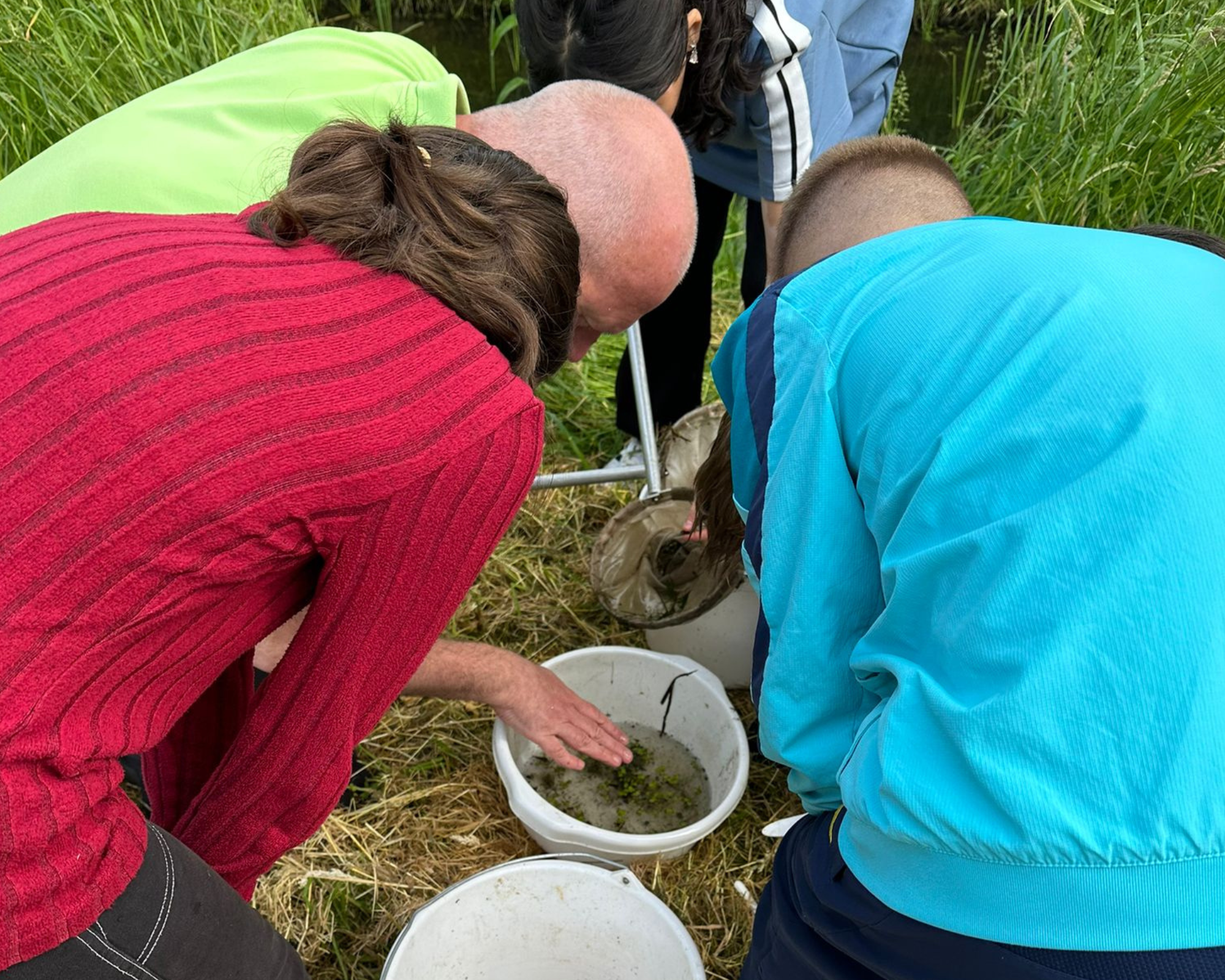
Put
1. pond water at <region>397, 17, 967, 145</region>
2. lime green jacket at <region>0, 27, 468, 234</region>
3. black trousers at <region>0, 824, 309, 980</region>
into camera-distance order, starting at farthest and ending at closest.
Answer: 1. pond water at <region>397, 17, 967, 145</region>
2. lime green jacket at <region>0, 27, 468, 234</region>
3. black trousers at <region>0, 824, 309, 980</region>

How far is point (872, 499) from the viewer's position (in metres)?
0.97

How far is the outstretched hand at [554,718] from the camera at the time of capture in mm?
1623

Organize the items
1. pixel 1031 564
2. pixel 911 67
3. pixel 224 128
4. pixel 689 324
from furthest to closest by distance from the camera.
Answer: pixel 911 67 → pixel 689 324 → pixel 224 128 → pixel 1031 564

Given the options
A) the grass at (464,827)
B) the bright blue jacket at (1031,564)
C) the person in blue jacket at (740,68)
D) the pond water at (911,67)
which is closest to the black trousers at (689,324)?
the person in blue jacket at (740,68)

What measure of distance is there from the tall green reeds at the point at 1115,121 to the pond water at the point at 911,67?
180cm

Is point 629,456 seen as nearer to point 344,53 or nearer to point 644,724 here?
point 644,724

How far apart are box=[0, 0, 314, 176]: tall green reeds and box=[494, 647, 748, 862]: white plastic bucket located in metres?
2.12

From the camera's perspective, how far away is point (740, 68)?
1870 millimetres

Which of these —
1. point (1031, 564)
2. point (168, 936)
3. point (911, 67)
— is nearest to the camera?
point (1031, 564)

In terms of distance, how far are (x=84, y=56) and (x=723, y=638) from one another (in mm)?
2451

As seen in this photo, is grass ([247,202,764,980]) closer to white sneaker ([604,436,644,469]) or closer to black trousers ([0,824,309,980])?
white sneaker ([604,436,644,469])

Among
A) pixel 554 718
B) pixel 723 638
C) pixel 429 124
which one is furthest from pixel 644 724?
pixel 429 124

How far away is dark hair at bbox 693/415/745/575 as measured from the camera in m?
1.64

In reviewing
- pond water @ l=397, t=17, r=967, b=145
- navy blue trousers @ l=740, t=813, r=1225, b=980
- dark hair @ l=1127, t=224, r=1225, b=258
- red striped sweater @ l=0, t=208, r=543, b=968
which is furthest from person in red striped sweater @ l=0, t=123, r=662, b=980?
pond water @ l=397, t=17, r=967, b=145
